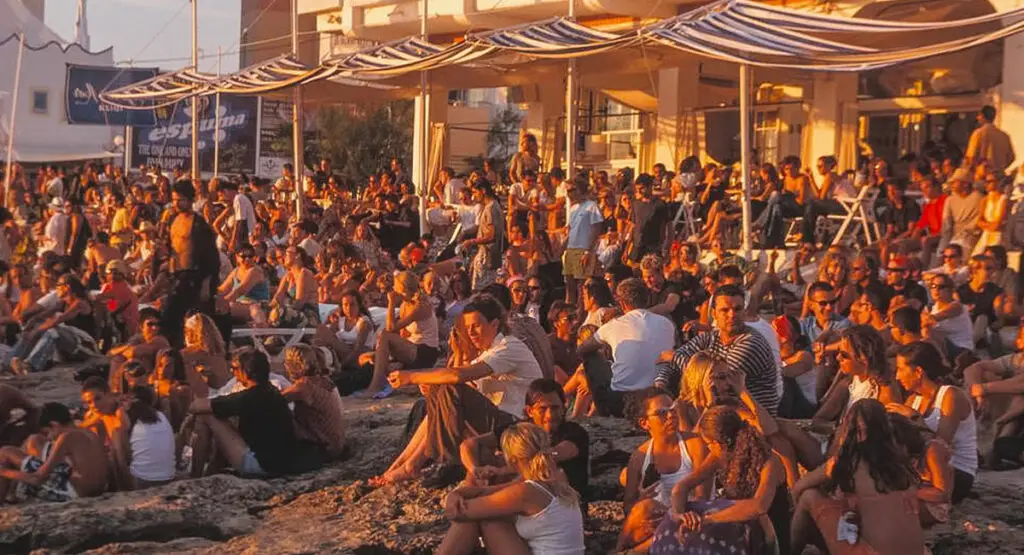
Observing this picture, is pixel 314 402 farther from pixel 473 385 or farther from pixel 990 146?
pixel 990 146

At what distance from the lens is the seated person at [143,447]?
27.9 feet

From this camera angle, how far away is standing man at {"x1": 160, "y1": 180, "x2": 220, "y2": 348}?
467 inches

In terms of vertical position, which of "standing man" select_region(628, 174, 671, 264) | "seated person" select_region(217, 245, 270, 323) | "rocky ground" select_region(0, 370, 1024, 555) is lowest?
"rocky ground" select_region(0, 370, 1024, 555)

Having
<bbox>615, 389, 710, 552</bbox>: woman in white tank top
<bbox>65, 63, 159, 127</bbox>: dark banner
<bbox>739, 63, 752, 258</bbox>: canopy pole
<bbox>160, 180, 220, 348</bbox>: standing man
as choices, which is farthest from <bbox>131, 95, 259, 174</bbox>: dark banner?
<bbox>615, 389, 710, 552</bbox>: woman in white tank top

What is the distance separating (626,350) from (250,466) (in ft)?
8.43

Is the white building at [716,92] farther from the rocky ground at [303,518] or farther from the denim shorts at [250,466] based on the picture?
the denim shorts at [250,466]

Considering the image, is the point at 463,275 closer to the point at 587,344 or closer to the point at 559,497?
the point at 587,344

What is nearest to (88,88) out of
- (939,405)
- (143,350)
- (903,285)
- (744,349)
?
(143,350)

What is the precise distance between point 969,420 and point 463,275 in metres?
7.30

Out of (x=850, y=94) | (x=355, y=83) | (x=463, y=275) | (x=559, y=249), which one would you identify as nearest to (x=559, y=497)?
(x=463, y=275)

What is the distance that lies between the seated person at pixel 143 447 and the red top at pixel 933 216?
8.07 meters

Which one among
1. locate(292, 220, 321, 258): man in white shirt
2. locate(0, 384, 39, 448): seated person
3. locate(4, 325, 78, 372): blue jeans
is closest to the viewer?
locate(0, 384, 39, 448): seated person

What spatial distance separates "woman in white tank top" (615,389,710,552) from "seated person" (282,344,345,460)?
2.78 m

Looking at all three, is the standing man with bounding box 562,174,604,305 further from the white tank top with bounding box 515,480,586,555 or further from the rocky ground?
the white tank top with bounding box 515,480,586,555
